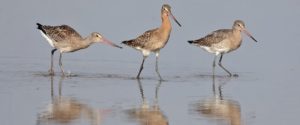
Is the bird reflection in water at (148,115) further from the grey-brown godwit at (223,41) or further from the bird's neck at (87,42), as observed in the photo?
the grey-brown godwit at (223,41)

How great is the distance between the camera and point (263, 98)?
13.1 metres

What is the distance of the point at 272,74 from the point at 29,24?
6903 mm

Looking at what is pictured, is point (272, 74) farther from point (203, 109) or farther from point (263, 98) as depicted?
point (203, 109)

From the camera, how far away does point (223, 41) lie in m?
17.5

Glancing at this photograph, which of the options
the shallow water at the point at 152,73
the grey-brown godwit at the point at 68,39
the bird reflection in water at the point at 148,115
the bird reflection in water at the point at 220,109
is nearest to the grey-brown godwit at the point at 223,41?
the shallow water at the point at 152,73

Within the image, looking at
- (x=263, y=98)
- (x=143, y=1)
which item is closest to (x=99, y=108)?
(x=263, y=98)

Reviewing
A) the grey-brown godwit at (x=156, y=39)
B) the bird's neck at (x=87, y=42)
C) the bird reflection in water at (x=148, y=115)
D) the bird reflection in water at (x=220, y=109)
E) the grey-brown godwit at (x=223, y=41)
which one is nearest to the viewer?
the bird reflection in water at (x=148, y=115)

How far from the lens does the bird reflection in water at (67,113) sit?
1096 cm

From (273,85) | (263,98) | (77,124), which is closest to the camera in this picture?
(77,124)

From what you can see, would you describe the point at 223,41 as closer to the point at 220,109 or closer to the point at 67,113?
the point at 220,109

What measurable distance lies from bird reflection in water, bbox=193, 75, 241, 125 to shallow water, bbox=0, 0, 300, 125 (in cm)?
2

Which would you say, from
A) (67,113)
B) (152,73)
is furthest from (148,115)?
(152,73)

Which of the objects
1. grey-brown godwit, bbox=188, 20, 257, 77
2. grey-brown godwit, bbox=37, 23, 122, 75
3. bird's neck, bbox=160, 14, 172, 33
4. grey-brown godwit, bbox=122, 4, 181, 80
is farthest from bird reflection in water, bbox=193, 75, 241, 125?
grey-brown godwit, bbox=188, 20, 257, 77

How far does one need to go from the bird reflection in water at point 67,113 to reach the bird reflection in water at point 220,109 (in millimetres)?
1507
